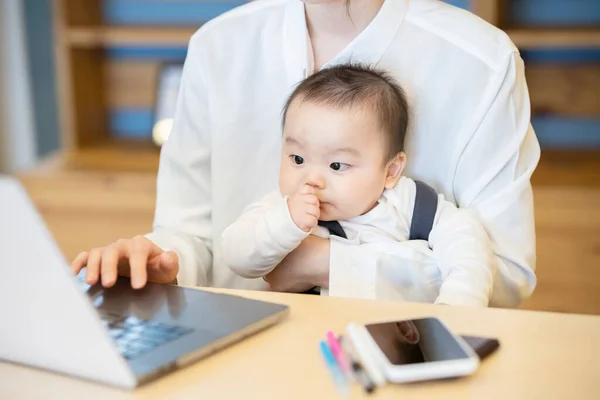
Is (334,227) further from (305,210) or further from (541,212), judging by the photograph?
(541,212)

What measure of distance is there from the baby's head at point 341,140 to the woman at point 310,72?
0.07 m

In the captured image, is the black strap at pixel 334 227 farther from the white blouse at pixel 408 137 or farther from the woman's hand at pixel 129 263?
the woman's hand at pixel 129 263

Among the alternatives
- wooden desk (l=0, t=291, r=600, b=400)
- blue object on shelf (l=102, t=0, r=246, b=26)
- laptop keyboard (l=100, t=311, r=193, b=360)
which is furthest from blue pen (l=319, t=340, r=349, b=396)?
blue object on shelf (l=102, t=0, r=246, b=26)

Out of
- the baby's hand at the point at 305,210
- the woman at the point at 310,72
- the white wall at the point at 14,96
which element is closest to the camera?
the baby's hand at the point at 305,210

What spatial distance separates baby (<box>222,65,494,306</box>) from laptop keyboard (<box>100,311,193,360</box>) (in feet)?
1.22

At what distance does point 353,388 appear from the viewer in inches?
26.0

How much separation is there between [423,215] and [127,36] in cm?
173

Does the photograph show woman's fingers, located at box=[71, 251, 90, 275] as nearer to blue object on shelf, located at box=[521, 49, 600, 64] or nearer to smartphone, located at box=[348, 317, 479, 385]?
smartphone, located at box=[348, 317, 479, 385]

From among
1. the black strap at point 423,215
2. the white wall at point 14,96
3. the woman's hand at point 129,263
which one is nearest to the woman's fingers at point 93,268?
the woman's hand at point 129,263

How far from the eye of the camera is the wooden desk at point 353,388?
66cm

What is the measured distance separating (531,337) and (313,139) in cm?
51

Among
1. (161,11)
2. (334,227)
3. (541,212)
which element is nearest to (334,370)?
(334,227)

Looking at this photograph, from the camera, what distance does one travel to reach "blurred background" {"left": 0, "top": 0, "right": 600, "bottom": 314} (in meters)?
2.31

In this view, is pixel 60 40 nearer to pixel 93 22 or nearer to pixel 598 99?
Answer: pixel 93 22
